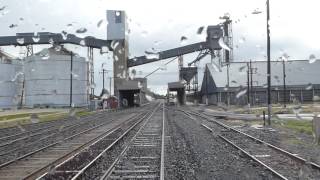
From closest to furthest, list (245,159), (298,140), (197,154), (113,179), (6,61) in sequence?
(113,179), (245,159), (197,154), (298,140), (6,61)

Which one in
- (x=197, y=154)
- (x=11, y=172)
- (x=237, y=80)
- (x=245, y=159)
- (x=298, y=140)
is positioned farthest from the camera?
(x=237, y=80)

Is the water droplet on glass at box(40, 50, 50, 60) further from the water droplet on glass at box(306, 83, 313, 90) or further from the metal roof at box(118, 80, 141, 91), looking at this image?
the water droplet on glass at box(306, 83, 313, 90)

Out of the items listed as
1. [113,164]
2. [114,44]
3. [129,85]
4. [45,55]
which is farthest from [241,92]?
[113,164]

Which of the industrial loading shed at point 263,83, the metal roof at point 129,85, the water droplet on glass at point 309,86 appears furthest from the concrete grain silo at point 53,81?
the water droplet on glass at point 309,86

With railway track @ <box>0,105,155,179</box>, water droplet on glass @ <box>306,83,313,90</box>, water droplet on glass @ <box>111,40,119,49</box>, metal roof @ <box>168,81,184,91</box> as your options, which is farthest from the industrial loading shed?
railway track @ <box>0,105,155,179</box>

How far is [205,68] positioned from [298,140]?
100905 mm

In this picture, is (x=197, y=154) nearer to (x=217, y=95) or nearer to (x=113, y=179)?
(x=113, y=179)

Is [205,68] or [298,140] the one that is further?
[205,68]

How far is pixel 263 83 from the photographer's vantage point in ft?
368

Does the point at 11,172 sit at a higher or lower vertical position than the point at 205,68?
lower

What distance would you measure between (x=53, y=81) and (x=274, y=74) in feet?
158

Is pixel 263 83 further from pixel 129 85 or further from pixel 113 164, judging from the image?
pixel 113 164

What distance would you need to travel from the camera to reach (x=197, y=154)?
2025cm

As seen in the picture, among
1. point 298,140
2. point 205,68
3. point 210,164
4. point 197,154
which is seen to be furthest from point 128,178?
point 205,68
